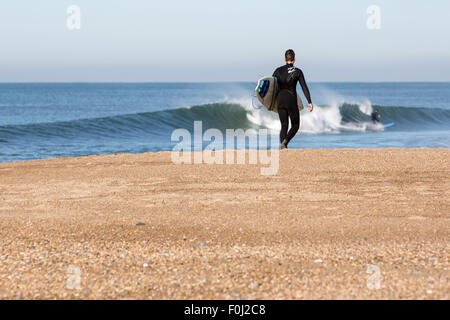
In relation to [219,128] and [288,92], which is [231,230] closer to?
[288,92]

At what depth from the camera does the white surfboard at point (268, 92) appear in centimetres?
1065

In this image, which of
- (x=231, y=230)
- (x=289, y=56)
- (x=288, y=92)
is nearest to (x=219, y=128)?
(x=288, y=92)

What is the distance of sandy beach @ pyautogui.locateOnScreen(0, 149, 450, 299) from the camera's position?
4172 millimetres

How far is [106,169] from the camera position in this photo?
377 inches

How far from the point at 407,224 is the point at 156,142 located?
18062 millimetres

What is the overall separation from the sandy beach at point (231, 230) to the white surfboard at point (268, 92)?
153 centimetres

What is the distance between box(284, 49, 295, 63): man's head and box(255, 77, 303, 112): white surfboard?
43cm

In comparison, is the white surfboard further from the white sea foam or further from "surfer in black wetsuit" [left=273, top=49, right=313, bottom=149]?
the white sea foam

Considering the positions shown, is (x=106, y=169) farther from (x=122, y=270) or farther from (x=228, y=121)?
(x=228, y=121)

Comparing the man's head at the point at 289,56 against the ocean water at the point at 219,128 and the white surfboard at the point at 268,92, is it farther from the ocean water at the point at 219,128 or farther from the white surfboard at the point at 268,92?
the ocean water at the point at 219,128

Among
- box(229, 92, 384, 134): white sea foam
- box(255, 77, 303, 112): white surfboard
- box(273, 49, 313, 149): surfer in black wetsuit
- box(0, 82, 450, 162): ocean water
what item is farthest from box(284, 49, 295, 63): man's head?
box(229, 92, 384, 134): white sea foam

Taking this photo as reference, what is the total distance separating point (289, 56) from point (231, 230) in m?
5.47

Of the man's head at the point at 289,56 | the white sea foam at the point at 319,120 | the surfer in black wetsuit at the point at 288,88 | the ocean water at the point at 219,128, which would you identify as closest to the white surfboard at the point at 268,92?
the surfer in black wetsuit at the point at 288,88
